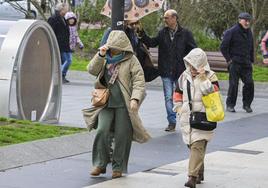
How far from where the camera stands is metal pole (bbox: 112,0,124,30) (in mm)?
10766

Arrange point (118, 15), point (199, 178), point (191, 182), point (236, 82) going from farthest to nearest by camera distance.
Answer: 1. point (236, 82)
2. point (118, 15)
3. point (199, 178)
4. point (191, 182)

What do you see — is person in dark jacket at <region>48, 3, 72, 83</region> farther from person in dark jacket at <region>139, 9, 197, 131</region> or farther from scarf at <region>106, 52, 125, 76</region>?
scarf at <region>106, 52, 125, 76</region>

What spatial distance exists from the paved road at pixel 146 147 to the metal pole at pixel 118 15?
1.54 m

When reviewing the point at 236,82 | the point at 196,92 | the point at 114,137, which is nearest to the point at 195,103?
the point at 196,92

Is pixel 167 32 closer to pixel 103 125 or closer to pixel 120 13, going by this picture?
pixel 120 13

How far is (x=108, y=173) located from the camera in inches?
369

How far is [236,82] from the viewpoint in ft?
51.4

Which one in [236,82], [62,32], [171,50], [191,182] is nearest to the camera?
[191,182]

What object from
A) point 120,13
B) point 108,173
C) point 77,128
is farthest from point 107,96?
point 77,128

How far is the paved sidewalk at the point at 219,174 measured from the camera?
8.76m

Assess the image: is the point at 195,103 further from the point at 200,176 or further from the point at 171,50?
the point at 171,50

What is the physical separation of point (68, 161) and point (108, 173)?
0.74m

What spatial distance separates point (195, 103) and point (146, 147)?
2.57 metres

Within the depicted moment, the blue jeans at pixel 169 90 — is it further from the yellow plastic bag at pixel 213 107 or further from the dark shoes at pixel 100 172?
the yellow plastic bag at pixel 213 107
